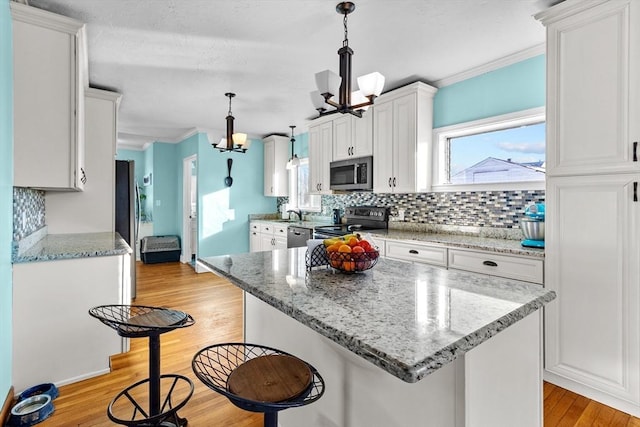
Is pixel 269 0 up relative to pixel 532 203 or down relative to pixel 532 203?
up

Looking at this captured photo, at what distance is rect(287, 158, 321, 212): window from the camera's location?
5.39 m

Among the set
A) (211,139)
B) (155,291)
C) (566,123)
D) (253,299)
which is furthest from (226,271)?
(211,139)

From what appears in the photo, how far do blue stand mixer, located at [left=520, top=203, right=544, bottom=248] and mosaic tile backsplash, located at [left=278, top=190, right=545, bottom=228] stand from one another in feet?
0.86

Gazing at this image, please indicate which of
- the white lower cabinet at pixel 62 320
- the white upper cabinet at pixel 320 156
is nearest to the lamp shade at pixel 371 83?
the white lower cabinet at pixel 62 320

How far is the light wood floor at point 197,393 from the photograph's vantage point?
1.79 metres

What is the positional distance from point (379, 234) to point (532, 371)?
2.26 m

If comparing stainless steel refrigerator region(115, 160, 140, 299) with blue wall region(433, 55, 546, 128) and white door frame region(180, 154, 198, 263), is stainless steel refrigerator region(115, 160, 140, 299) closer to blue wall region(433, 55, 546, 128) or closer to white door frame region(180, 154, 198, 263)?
white door frame region(180, 154, 198, 263)

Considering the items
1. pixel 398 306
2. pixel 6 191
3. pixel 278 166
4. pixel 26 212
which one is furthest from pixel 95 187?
pixel 398 306

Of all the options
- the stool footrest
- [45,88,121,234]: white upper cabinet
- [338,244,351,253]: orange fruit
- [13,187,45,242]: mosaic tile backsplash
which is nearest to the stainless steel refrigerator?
[45,88,121,234]: white upper cabinet

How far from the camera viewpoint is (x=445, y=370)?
0.94m

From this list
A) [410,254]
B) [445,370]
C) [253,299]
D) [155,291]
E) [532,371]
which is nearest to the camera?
[445,370]

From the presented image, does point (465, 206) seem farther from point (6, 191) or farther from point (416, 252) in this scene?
point (6, 191)

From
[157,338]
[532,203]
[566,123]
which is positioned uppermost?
[566,123]

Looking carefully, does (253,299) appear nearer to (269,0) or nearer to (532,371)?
(532,371)
